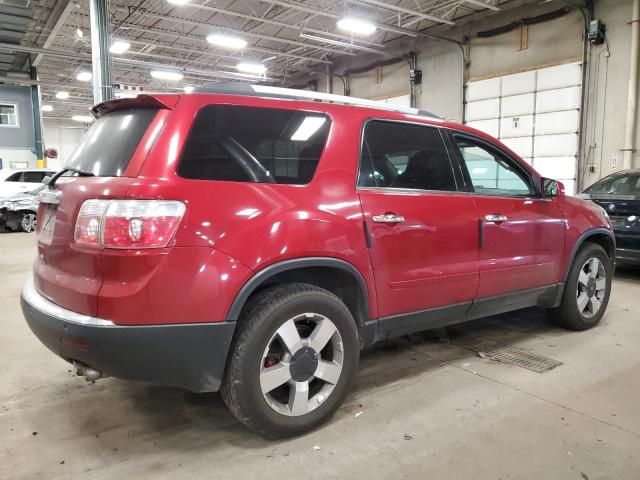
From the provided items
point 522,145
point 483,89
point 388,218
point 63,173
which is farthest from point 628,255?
point 483,89

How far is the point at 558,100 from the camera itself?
11508mm

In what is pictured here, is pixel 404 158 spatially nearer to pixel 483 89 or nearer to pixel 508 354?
pixel 508 354

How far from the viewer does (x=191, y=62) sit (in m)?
18.1

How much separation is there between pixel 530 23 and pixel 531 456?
12.4 metres

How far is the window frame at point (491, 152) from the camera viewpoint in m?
3.18

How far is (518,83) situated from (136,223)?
12508mm

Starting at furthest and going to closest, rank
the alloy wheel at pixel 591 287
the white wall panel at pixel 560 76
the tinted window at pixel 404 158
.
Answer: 1. the white wall panel at pixel 560 76
2. the alloy wheel at pixel 591 287
3. the tinted window at pixel 404 158

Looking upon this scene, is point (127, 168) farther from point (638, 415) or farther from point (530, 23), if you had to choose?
point (530, 23)

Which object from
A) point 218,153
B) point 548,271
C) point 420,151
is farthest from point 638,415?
point 218,153

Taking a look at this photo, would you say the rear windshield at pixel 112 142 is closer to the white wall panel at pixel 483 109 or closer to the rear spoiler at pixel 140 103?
the rear spoiler at pixel 140 103

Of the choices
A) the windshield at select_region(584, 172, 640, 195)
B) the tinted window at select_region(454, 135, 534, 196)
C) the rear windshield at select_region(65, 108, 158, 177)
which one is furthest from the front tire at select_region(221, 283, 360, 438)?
the windshield at select_region(584, 172, 640, 195)

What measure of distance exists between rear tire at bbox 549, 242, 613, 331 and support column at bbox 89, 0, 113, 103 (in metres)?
7.54

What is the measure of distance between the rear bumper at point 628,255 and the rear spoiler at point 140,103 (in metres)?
6.09

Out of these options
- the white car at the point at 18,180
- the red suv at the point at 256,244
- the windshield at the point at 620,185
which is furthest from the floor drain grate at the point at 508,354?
the white car at the point at 18,180
